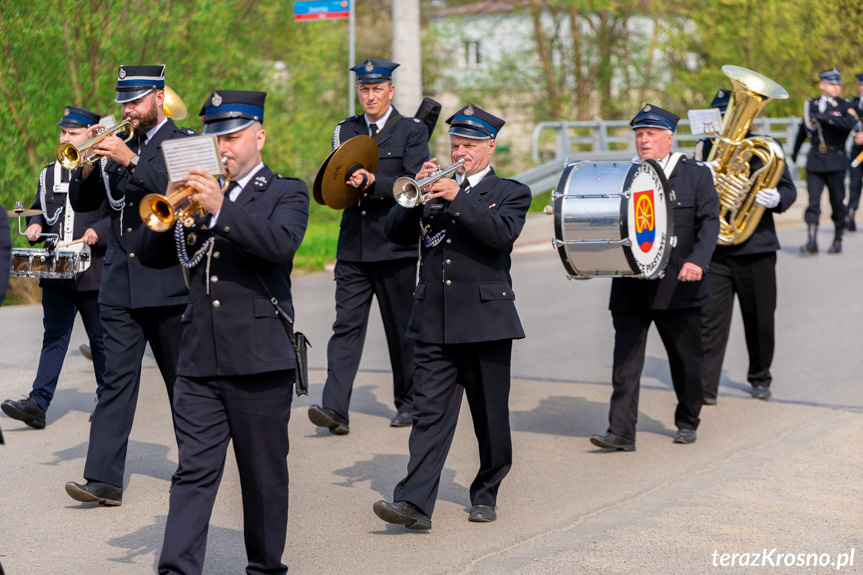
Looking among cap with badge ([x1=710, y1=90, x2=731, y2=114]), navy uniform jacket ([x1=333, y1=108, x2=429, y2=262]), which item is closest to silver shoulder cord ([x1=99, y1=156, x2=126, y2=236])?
navy uniform jacket ([x1=333, y1=108, x2=429, y2=262])

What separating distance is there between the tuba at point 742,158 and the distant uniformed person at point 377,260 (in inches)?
90.5

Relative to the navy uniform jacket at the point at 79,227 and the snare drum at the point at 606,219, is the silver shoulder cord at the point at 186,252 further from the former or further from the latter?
the navy uniform jacket at the point at 79,227

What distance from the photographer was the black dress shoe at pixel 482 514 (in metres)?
6.04

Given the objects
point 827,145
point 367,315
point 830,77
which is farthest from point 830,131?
point 367,315

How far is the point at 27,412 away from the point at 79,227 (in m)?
1.26

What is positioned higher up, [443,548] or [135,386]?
[135,386]

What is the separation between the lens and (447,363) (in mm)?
6074

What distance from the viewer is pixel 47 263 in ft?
24.6

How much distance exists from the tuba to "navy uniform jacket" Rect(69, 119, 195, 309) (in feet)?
14.1

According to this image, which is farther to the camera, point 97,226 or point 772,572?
point 97,226

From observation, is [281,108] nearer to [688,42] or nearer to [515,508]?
[688,42]

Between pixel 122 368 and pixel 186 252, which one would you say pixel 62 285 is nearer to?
pixel 122 368

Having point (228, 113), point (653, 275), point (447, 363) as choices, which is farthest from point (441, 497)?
point (228, 113)

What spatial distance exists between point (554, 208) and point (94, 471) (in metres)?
2.94
